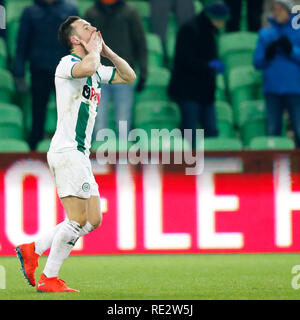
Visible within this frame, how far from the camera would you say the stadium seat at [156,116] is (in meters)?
9.79

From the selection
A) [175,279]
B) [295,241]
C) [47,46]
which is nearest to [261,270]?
[175,279]

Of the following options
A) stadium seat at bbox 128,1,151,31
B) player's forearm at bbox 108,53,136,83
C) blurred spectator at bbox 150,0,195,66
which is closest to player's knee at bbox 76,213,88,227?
player's forearm at bbox 108,53,136,83

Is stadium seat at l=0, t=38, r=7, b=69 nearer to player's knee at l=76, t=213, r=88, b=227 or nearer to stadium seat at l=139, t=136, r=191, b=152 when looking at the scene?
stadium seat at l=139, t=136, r=191, b=152

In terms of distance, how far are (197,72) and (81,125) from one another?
399 cm

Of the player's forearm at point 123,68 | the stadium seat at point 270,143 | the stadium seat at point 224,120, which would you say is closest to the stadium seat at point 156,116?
the stadium seat at point 224,120

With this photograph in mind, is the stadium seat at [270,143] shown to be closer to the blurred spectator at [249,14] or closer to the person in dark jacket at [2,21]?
the blurred spectator at [249,14]

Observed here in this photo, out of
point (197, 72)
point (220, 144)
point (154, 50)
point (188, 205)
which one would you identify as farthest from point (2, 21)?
point (188, 205)

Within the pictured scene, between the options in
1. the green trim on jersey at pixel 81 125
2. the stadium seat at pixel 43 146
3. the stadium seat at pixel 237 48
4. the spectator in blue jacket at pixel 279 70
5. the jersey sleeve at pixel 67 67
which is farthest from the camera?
the stadium seat at pixel 237 48

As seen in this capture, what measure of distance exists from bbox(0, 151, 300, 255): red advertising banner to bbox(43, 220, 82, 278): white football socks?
9.49ft

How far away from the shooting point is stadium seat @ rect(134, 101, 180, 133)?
9.79m

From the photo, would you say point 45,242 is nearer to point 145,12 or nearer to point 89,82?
point 89,82

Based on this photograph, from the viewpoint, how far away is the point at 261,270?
732 centimetres

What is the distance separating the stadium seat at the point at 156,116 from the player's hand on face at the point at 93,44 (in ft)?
13.0

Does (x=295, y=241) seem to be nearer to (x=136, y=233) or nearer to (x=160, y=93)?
(x=136, y=233)
